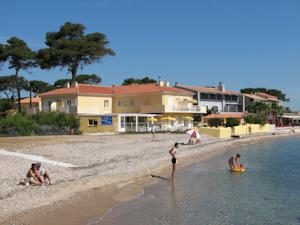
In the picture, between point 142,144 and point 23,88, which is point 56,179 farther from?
point 23,88

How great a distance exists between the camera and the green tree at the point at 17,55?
2237 inches

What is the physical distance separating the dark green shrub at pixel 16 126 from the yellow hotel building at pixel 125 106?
359 inches

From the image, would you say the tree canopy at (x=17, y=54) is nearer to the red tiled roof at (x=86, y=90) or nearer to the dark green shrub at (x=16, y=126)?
the red tiled roof at (x=86, y=90)

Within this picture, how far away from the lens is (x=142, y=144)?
3678 centimetres

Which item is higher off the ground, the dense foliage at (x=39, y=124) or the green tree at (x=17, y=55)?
the green tree at (x=17, y=55)

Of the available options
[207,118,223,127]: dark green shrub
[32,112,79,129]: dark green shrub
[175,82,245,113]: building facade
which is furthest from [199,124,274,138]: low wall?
[32,112,79,129]: dark green shrub

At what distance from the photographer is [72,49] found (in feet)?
204

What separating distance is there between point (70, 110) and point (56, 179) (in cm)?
3750

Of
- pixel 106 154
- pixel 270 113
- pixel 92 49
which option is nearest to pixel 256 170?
pixel 106 154

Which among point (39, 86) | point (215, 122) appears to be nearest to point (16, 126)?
point (215, 122)

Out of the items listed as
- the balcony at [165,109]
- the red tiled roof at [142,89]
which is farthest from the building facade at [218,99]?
the red tiled roof at [142,89]

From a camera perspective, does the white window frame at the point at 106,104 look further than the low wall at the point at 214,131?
Yes

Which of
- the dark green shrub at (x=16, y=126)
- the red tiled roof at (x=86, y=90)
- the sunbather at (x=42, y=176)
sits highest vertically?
the red tiled roof at (x=86, y=90)

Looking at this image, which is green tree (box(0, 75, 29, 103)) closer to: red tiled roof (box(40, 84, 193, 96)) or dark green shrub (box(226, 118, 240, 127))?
red tiled roof (box(40, 84, 193, 96))
